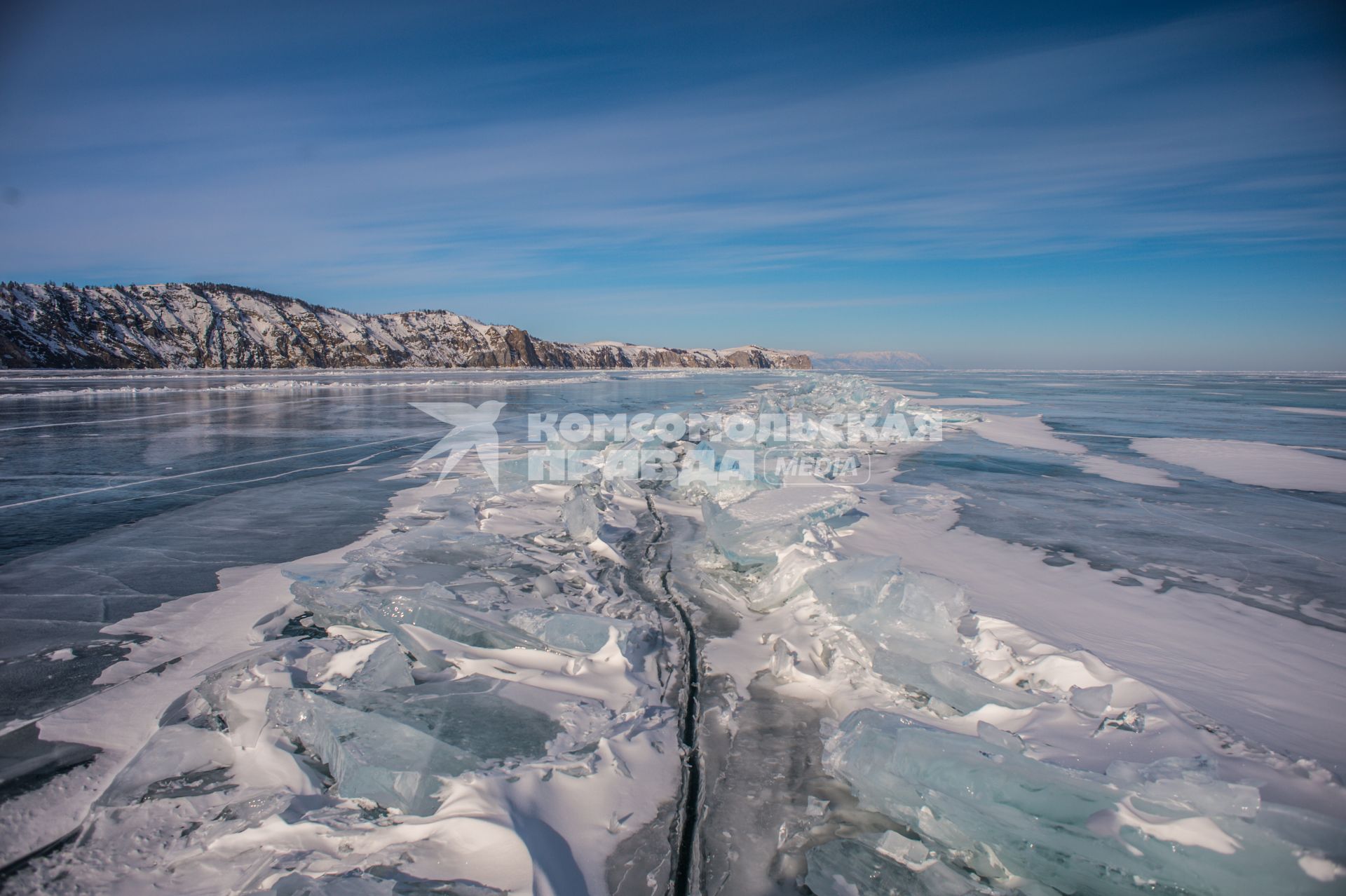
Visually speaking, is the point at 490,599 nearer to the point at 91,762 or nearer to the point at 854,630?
the point at 91,762

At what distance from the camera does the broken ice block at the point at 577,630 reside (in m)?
2.28

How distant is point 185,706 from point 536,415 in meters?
10.0

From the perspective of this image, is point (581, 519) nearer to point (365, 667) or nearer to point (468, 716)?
point (365, 667)

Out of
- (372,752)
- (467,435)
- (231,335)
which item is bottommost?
(372,752)

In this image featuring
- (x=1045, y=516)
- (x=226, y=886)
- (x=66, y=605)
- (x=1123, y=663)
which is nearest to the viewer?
(x=226, y=886)

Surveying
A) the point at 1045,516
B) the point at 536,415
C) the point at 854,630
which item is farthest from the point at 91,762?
the point at 536,415

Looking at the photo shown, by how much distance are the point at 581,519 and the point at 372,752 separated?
92.1 inches

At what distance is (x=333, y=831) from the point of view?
1356 millimetres

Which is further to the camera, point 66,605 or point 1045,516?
point 1045,516

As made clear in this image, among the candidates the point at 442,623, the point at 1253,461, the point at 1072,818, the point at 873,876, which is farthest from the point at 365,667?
the point at 1253,461

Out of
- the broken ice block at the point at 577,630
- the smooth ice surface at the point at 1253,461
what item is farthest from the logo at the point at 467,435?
the smooth ice surface at the point at 1253,461

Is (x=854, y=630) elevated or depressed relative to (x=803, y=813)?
elevated

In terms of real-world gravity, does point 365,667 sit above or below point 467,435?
below

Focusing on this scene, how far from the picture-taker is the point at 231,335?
184 feet
